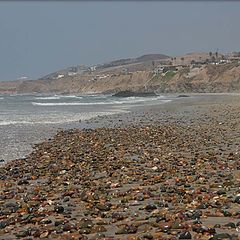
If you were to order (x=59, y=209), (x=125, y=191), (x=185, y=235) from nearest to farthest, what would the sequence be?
(x=185, y=235)
(x=59, y=209)
(x=125, y=191)

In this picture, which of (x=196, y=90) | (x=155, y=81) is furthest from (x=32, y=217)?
(x=155, y=81)

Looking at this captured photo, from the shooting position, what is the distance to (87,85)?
641 ft

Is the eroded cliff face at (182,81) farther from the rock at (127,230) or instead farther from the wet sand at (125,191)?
the rock at (127,230)

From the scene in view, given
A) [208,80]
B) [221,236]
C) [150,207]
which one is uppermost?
[221,236]

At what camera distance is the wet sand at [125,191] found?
6.29 metres

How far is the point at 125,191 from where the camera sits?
9047mm

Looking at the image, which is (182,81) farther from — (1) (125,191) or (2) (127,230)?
(2) (127,230)

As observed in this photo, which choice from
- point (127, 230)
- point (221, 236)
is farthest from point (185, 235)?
point (127, 230)

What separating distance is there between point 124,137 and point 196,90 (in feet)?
347

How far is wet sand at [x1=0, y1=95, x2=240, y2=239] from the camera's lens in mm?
6293

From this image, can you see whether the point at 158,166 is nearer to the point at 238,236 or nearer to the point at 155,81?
the point at 238,236

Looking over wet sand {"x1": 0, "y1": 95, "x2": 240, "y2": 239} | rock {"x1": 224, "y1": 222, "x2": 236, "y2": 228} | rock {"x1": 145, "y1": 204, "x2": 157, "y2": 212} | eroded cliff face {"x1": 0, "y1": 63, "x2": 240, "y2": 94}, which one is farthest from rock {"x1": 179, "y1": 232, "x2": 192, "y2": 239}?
eroded cliff face {"x1": 0, "y1": 63, "x2": 240, "y2": 94}

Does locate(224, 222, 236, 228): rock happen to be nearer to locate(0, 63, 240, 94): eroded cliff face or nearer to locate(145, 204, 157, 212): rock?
locate(145, 204, 157, 212): rock

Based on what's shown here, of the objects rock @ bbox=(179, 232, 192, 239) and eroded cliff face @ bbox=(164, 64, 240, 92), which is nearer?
rock @ bbox=(179, 232, 192, 239)
